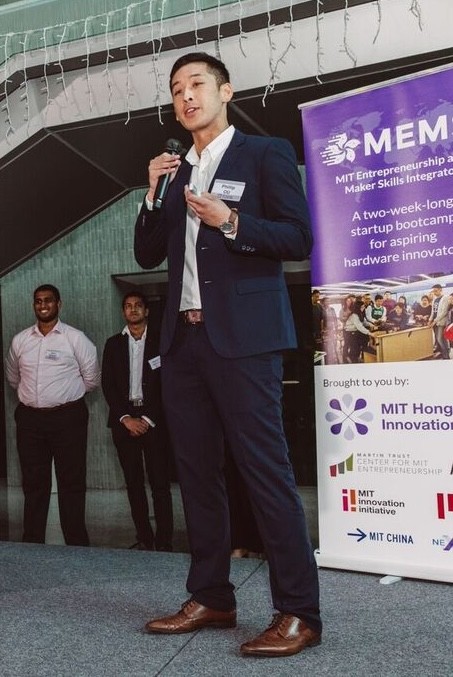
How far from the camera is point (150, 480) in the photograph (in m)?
3.96

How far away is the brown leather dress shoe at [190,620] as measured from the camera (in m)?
1.93

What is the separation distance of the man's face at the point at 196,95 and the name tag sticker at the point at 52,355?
2.45 m

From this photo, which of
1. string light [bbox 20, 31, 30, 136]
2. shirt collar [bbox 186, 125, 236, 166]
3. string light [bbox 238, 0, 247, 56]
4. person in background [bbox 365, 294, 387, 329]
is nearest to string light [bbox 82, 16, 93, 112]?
string light [bbox 20, 31, 30, 136]

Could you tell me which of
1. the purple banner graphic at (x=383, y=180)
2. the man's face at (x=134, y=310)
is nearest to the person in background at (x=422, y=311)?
the purple banner graphic at (x=383, y=180)

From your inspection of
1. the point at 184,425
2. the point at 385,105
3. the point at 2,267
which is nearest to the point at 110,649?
the point at 184,425

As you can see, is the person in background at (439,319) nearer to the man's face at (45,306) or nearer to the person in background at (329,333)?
the person in background at (329,333)

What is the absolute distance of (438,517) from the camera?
2.43 metres

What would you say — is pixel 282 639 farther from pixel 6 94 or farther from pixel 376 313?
pixel 6 94

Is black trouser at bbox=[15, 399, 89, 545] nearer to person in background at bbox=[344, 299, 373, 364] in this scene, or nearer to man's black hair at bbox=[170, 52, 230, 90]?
person in background at bbox=[344, 299, 373, 364]

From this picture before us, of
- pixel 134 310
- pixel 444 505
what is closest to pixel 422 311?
pixel 444 505

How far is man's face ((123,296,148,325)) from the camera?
4.25 metres

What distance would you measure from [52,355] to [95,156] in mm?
1192

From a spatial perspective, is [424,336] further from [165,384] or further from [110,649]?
[110,649]

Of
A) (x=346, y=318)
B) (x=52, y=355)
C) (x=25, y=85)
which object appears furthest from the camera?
(x=52, y=355)
